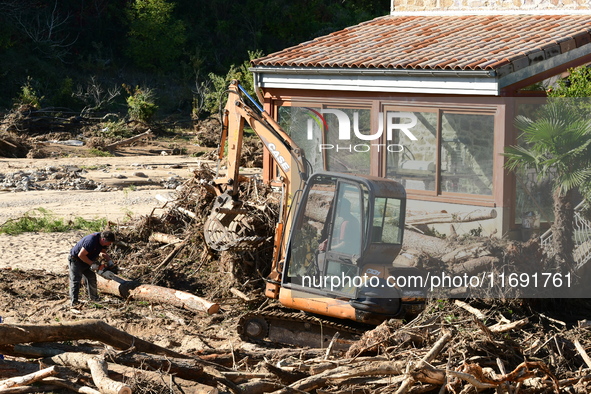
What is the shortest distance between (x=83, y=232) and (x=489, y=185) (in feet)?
29.2

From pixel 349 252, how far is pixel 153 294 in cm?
388

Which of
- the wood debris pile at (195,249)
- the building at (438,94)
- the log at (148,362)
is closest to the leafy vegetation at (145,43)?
the building at (438,94)

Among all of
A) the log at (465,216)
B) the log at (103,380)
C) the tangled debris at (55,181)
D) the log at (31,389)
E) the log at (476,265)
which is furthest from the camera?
the tangled debris at (55,181)

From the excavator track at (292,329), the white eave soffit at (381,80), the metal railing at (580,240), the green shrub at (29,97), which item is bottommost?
the excavator track at (292,329)

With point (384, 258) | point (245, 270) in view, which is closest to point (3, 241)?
point (245, 270)

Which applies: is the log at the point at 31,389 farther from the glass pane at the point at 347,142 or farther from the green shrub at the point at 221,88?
the green shrub at the point at 221,88

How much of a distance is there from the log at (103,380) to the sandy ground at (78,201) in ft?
23.0

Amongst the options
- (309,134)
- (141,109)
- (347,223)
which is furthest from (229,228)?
(141,109)

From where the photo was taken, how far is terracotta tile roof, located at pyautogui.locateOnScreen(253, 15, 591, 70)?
47.0 ft

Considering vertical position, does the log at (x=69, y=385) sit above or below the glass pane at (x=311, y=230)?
below

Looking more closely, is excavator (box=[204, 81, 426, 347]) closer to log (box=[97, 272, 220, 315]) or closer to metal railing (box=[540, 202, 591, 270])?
log (box=[97, 272, 220, 315])

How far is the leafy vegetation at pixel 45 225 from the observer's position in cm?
1688

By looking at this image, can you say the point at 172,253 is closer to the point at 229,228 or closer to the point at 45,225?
the point at 229,228

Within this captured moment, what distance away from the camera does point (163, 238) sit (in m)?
14.6
